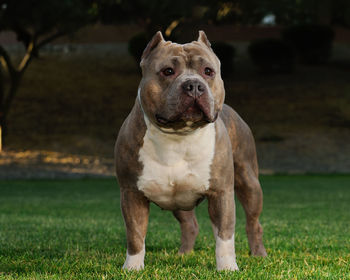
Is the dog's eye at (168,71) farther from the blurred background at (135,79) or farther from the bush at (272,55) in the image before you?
the bush at (272,55)

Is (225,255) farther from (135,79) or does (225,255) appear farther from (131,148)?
(135,79)

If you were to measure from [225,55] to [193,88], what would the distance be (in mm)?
26810

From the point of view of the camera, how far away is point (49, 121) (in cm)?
2703

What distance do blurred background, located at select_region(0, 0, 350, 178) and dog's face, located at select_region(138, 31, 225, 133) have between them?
47.2ft

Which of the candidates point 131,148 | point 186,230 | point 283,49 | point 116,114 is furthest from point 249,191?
point 283,49

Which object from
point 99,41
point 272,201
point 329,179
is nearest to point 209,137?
point 272,201

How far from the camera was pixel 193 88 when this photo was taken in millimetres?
4207

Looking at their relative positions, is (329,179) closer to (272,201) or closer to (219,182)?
(272,201)

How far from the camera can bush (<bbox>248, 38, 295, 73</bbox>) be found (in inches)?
1199

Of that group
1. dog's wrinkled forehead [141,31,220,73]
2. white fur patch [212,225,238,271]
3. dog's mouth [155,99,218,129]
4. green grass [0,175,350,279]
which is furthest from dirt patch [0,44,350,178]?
dog's mouth [155,99,218,129]

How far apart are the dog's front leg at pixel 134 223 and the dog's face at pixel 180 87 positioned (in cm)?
64

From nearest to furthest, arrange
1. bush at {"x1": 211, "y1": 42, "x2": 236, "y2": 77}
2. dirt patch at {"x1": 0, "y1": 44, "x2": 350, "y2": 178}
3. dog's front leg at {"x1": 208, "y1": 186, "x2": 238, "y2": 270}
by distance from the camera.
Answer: dog's front leg at {"x1": 208, "y1": 186, "x2": 238, "y2": 270} → dirt patch at {"x1": 0, "y1": 44, "x2": 350, "y2": 178} → bush at {"x1": 211, "y1": 42, "x2": 236, "y2": 77}

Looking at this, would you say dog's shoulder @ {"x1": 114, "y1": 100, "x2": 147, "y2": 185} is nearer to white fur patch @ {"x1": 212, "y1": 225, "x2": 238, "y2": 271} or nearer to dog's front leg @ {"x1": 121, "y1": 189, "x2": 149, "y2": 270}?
dog's front leg @ {"x1": 121, "y1": 189, "x2": 149, "y2": 270}

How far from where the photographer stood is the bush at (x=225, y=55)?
98.1 feet
